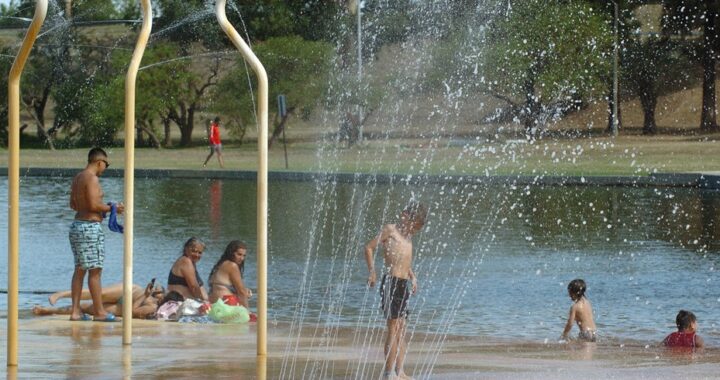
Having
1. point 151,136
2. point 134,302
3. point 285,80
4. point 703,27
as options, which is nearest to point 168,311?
point 134,302

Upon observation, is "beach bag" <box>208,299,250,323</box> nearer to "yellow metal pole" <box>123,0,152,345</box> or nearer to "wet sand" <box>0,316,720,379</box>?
"wet sand" <box>0,316,720,379</box>

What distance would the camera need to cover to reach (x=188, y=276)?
1155 cm

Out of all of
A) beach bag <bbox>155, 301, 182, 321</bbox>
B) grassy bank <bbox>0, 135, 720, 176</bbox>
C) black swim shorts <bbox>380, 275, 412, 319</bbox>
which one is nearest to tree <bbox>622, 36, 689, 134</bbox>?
grassy bank <bbox>0, 135, 720, 176</bbox>

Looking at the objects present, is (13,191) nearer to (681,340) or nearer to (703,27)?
(681,340)

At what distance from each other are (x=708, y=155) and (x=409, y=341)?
2871 centimetres

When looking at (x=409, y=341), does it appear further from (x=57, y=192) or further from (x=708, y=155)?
(x=708, y=155)

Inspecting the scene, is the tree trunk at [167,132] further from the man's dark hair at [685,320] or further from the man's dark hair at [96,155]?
the man's dark hair at [685,320]

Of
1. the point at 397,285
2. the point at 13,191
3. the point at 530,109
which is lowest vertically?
the point at 397,285

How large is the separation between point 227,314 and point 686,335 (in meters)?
3.38

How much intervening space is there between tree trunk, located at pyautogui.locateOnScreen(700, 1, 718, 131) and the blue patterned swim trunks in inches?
1557

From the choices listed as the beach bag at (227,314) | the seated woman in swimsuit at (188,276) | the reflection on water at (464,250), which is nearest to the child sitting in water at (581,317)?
the reflection on water at (464,250)

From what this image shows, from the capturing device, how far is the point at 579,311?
10.9m

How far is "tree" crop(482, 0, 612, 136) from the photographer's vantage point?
4175 centimetres

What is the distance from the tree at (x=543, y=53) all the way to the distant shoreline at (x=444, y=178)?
10.3 meters
